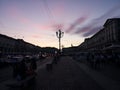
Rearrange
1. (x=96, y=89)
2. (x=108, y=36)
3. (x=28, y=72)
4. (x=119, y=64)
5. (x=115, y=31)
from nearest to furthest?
(x=96, y=89) → (x=28, y=72) → (x=119, y=64) → (x=115, y=31) → (x=108, y=36)

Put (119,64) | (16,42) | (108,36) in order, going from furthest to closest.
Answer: (16,42) → (108,36) → (119,64)

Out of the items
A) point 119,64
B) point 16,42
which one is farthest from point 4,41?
point 119,64

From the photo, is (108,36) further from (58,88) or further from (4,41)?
(58,88)

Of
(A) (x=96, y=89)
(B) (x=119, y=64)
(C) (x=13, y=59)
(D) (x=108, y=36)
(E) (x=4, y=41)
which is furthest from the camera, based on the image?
(E) (x=4, y=41)

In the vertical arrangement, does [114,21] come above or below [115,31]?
above

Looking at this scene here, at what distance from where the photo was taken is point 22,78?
982 cm

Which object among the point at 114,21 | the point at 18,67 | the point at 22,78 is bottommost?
the point at 22,78

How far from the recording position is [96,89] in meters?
9.52

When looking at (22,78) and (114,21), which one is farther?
(114,21)

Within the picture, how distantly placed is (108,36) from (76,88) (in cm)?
5621

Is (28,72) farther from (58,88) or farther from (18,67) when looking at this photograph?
(58,88)

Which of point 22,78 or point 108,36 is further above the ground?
point 108,36

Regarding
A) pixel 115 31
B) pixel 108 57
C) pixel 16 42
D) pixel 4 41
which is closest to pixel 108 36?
pixel 115 31

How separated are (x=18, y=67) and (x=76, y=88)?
4004 millimetres
